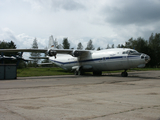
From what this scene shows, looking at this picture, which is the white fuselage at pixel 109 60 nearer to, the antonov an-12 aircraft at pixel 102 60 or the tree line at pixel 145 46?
the antonov an-12 aircraft at pixel 102 60

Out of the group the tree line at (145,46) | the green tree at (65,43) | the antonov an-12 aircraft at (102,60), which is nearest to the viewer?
the antonov an-12 aircraft at (102,60)

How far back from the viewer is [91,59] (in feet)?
80.7

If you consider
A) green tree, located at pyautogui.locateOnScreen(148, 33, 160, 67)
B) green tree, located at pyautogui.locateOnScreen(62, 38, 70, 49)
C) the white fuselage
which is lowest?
the white fuselage

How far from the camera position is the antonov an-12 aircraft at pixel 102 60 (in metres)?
19.5

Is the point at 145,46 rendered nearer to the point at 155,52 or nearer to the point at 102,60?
the point at 155,52

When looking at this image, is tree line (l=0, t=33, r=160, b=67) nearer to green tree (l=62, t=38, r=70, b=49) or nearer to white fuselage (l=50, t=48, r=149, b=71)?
green tree (l=62, t=38, r=70, b=49)

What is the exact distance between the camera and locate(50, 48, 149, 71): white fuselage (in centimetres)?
1950

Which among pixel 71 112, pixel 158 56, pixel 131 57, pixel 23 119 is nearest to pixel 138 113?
pixel 71 112

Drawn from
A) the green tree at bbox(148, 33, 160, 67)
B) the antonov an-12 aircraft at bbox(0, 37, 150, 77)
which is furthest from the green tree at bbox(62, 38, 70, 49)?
the antonov an-12 aircraft at bbox(0, 37, 150, 77)

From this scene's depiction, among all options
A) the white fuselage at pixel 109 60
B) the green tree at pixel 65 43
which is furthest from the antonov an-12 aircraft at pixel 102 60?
the green tree at pixel 65 43

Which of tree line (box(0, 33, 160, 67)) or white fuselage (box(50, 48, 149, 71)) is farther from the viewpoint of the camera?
Answer: tree line (box(0, 33, 160, 67))

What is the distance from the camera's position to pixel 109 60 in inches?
856

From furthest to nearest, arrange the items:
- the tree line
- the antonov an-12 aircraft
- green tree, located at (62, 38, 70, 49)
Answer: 1. green tree, located at (62, 38, 70, 49)
2. the tree line
3. the antonov an-12 aircraft

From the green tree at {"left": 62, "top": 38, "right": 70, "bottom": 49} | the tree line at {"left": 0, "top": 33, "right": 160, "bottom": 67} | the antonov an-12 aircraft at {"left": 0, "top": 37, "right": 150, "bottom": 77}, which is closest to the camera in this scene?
the antonov an-12 aircraft at {"left": 0, "top": 37, "right": 150, "bottom": 77}
